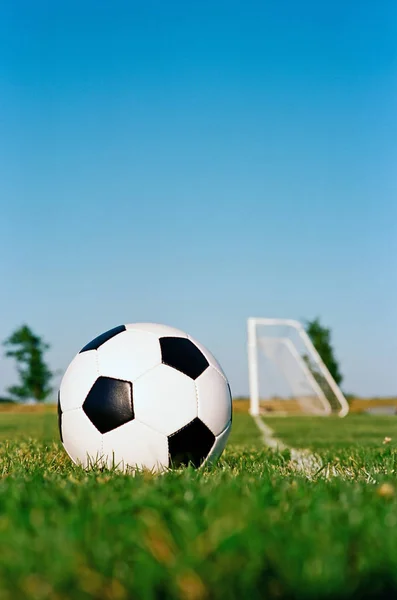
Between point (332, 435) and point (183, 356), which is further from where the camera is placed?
point (332, 435)

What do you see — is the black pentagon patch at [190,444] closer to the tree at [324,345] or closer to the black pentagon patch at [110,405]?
the black pentagon patch at [110,405]

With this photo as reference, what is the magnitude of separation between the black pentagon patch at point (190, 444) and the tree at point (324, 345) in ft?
145

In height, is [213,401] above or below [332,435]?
above

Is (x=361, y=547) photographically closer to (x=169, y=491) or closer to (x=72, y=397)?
(x=169, y=491)

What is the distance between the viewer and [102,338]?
4.48 meters

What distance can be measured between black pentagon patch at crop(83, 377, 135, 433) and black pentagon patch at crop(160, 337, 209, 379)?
12.5 inches

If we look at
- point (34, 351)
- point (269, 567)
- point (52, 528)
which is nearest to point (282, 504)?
point (269, 567)

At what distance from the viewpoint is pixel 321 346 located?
48688 millimetres

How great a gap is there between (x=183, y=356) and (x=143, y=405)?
44 centimetres

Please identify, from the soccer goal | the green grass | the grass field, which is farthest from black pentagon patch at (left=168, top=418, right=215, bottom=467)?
the soccer goal

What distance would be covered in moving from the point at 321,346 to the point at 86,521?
1876 inches

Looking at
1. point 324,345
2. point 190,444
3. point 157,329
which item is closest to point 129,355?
point 157,329

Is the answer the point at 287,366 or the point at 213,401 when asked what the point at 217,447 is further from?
the point at 287,366

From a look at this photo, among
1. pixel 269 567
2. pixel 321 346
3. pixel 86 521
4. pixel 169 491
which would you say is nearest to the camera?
pixel 269 567
